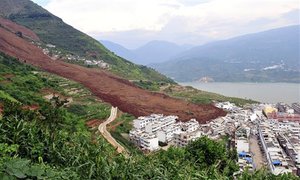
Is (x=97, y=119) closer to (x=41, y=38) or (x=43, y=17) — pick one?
Result: (x=41, y=38)

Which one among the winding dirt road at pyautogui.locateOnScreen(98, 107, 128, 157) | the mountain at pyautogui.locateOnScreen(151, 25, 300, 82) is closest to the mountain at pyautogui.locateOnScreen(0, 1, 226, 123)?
the winding dirt road at pyautogui.locateOnScreen(98, 107, 128, 157)

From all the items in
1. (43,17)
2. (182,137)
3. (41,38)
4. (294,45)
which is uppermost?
(294,45)

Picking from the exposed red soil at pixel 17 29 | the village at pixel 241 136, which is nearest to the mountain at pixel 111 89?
the village at pixel 241 136

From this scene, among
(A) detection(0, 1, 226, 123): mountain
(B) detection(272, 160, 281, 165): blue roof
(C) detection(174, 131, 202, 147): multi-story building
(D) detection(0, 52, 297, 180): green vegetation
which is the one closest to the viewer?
(D) detection(0, 52, 297, 180): green vegetation

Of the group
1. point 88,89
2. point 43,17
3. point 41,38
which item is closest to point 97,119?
point 88,89

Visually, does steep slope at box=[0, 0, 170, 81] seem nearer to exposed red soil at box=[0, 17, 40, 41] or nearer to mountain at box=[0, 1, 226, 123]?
exposed red soil at box=[0, 17, 40, 41]

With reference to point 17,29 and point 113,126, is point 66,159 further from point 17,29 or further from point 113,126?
point 17,29
